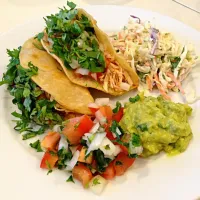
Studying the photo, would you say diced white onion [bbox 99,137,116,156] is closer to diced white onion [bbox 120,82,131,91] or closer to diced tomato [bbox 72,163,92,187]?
diced tomato [bbox 72,163,92,187]

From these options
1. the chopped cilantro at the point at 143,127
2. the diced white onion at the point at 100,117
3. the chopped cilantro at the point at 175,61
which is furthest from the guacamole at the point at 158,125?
the chopped cilantro at the point at 175,61

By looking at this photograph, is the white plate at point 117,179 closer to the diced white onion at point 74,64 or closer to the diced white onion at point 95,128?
the diced white onion at point 95,128

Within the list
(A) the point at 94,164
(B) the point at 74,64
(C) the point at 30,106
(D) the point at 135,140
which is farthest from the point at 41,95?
(D) the point at 135,140

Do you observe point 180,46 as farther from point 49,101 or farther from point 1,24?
point 1,24

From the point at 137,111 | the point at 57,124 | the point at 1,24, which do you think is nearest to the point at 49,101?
the point at 57,124

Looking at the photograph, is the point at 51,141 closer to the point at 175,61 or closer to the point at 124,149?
the point at 124,149

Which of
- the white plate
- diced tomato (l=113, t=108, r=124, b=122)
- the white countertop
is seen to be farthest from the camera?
the white countertop

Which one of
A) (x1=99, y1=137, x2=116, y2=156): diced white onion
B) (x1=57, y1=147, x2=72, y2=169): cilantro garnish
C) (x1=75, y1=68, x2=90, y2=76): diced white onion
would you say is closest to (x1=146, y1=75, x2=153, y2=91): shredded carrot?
(x1=75, y1=68, x2=90, y2=76): diced white onion

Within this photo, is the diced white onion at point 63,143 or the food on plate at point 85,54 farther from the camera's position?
the food on plate at point 85,54
